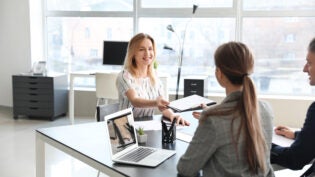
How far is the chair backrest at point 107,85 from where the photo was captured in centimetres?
494

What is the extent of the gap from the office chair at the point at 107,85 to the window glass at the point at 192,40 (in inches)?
44.9

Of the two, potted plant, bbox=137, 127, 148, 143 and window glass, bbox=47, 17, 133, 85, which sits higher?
window glass, bbox=47, 17, 133, 85

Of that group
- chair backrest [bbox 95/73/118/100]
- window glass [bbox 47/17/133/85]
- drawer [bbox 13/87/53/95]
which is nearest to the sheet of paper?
chair backrest [bbox 95/73/118/100]

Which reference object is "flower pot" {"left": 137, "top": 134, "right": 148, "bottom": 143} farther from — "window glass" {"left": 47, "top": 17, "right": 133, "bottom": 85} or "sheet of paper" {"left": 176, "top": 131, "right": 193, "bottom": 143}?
"window glass" {"left": 47, "top": 17, "right": 133, "bottom": 85}

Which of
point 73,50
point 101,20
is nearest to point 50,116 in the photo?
point 73,50

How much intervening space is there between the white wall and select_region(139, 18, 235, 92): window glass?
182 cm

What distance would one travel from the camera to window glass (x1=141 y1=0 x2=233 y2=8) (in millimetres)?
5496

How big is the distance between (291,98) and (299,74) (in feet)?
1.37

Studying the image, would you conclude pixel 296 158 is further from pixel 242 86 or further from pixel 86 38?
pixel 86 38

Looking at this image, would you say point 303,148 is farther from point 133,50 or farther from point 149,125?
point 133,50

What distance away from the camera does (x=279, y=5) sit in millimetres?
5270

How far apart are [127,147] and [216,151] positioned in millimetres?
556

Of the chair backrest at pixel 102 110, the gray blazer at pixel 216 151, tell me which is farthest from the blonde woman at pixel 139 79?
the gray blazer at pixel 216 151

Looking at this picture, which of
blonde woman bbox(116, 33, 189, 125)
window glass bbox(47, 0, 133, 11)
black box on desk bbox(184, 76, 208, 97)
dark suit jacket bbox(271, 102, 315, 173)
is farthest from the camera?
window glass bbox(47, 0, 133, 11)
